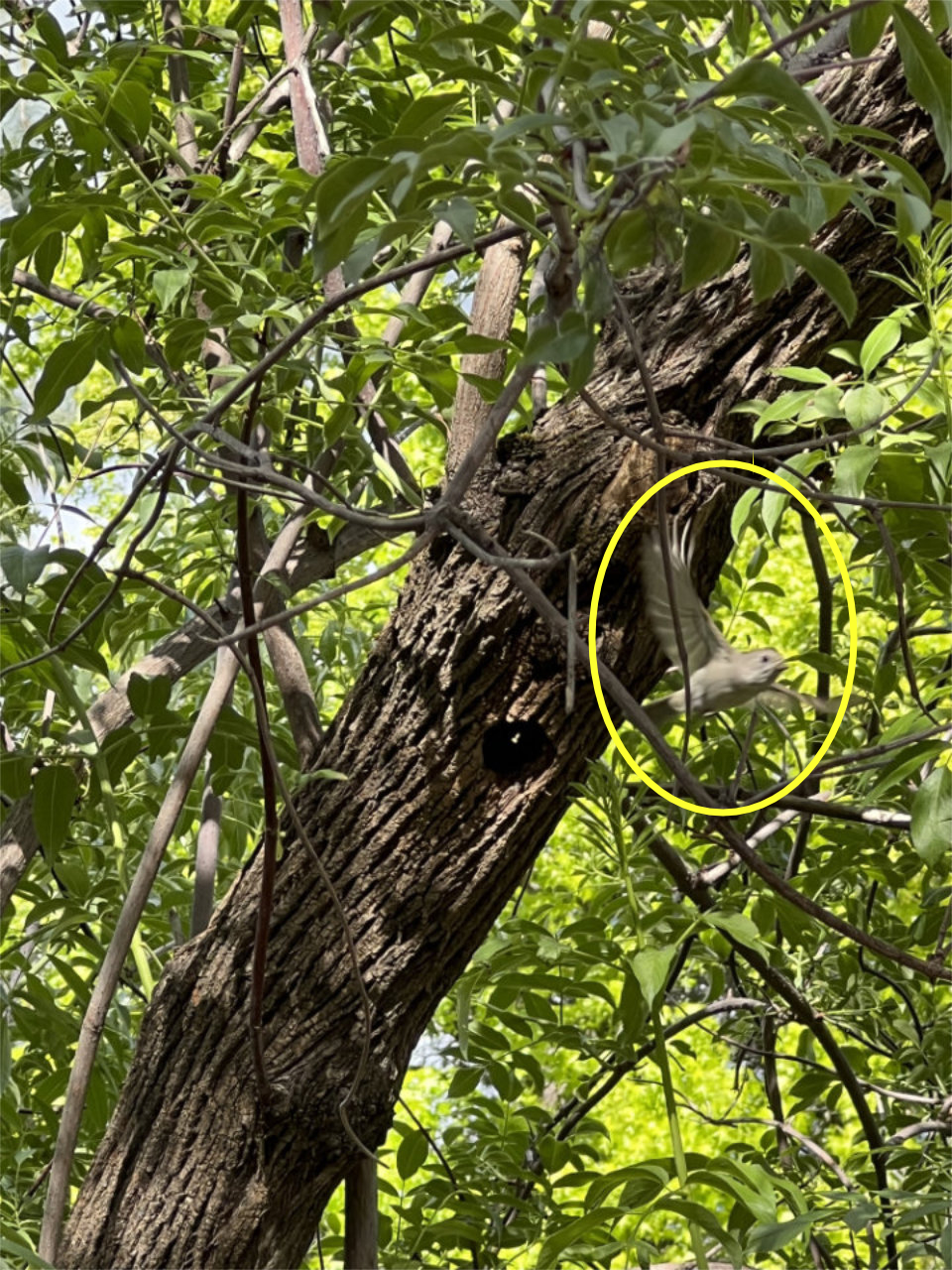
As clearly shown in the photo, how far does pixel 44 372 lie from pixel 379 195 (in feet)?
1.67

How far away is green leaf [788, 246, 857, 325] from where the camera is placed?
34.2 inches

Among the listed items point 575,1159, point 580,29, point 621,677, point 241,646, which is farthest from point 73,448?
point 580,29

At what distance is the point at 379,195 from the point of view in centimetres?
182

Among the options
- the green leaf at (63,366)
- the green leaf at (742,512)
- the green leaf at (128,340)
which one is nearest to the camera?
the green leaf at (742,512)

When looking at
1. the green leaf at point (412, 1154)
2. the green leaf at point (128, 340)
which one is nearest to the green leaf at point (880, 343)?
the green leaf at point (128, 340)

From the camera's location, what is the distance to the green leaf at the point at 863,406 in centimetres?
133

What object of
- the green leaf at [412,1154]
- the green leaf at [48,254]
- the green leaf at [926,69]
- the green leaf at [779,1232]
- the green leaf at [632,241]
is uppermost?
the green leaf at [48,254]

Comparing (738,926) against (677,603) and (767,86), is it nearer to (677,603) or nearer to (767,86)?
(677,603)

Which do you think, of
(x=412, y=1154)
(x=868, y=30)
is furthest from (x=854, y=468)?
(x=412, y=1154)

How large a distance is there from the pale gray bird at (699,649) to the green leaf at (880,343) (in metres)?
0.25

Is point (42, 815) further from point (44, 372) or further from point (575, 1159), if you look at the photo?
point (575, 1159)

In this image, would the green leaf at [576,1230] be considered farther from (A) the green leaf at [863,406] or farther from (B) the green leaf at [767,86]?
(B) the green leaf at [767,86]

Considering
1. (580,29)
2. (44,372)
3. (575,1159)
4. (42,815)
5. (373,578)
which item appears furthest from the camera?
(575,1159)

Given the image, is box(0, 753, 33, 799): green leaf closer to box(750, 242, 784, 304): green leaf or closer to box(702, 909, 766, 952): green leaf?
box(702, 909, 766, 952): green leaf
